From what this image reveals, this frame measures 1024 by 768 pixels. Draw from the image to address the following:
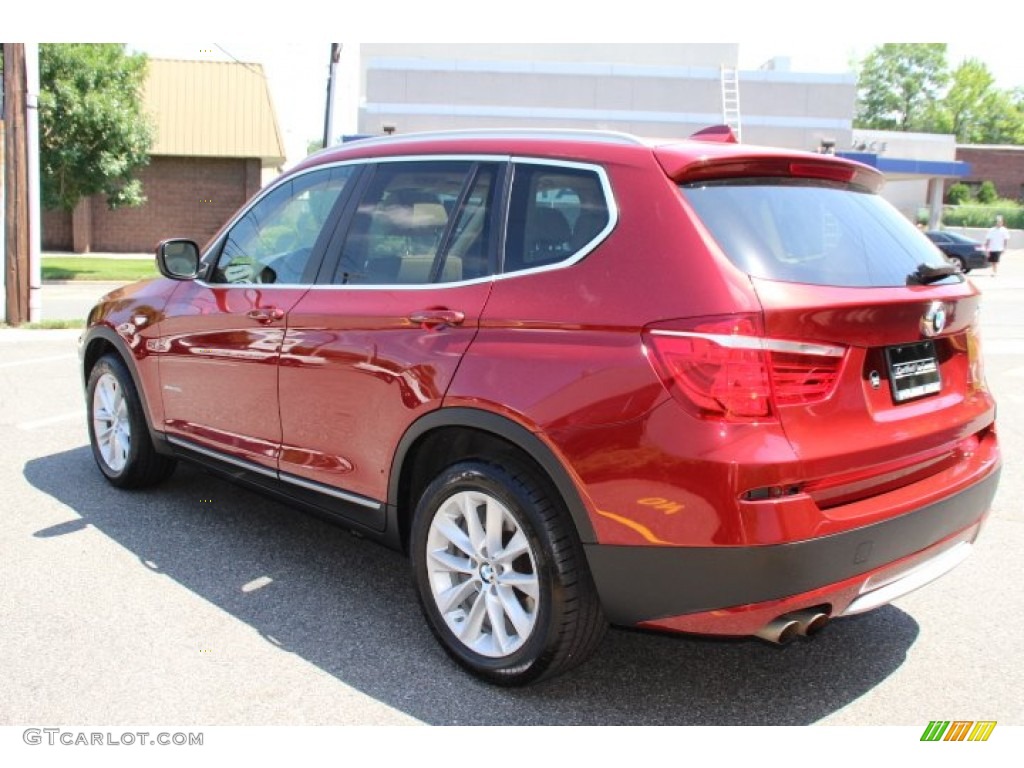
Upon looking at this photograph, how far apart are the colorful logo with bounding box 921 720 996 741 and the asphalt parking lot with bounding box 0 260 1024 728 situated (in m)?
0.05

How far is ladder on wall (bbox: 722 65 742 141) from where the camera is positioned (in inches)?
1180

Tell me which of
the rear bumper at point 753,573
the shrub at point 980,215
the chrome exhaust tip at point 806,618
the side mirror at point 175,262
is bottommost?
the chrome exhaust tip at point 806,618

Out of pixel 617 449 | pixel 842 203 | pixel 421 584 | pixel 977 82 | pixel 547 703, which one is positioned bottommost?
pixel 547 703

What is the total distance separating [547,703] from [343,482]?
1.26 metres

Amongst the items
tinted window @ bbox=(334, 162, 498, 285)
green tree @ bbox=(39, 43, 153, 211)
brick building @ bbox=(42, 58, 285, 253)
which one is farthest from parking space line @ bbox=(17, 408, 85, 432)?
brick building @ bbox=(42, 58, 285, 253)

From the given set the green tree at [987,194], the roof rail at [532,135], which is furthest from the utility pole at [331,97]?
the green tree at [987,194]

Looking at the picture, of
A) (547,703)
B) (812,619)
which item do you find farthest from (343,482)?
(812,619)

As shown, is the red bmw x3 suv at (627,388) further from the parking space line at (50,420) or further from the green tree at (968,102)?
the green tree at (968,102)

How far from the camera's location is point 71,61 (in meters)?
23.0

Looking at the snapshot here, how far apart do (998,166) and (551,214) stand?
64954 mm

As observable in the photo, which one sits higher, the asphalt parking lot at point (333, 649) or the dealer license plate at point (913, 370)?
the dealer license plate at point (913, 370)

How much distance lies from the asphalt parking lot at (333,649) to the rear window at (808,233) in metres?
1.46

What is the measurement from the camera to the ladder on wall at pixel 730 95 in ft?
98.3

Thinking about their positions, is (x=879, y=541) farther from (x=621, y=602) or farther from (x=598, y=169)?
(x=598, y=169)
